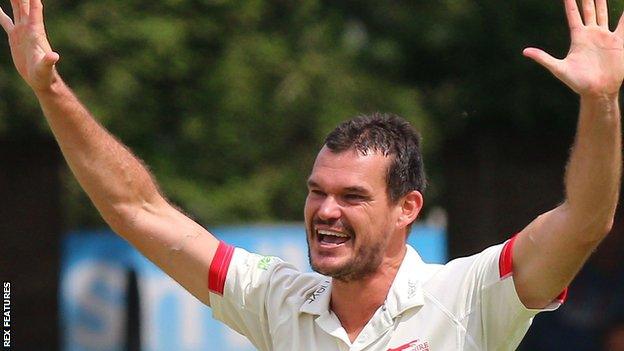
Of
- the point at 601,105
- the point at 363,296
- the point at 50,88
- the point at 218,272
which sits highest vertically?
the point at 50,88

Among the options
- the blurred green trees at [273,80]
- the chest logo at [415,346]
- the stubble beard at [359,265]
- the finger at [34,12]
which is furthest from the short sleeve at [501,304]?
the blurred green trees at [273,80]

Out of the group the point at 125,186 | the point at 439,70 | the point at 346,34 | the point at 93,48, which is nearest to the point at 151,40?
the point at 93,48

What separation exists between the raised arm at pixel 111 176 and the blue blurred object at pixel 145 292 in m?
4.59

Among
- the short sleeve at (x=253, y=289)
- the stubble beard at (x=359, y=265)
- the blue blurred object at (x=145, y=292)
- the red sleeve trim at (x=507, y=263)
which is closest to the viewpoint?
the red sleeve trim at (x=507, y=263)

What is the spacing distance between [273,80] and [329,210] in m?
7.98

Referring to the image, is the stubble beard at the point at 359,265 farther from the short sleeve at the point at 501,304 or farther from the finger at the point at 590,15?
the finger at the point at 590,15

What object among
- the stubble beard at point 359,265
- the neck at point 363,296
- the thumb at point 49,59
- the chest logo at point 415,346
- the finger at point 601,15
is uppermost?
the thumb at point 49,59

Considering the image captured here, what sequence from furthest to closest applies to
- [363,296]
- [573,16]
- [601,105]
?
[363,296]
[573,16]
[601,105]

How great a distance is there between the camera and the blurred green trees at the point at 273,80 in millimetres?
11922

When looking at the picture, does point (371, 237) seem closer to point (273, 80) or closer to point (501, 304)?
point (501, 304)

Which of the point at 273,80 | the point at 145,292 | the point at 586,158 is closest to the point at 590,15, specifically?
the point at 586,158

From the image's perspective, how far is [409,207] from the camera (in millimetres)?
4715

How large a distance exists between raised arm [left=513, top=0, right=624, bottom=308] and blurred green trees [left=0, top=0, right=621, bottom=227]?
24.8ft

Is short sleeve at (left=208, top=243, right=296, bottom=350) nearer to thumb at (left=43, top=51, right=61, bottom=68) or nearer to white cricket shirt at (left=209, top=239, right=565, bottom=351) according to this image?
white cricket shirt at (left=209, top=239, right=565, bottom=351)
